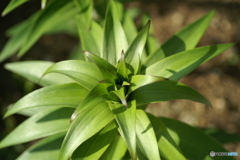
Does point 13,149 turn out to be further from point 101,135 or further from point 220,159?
point 220,159

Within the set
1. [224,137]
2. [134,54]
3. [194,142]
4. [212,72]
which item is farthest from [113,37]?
[212,72]

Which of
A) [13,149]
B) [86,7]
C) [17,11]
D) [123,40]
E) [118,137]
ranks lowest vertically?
[13,149]

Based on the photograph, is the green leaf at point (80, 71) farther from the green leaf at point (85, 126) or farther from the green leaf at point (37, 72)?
the green leaf at point (37, 72)

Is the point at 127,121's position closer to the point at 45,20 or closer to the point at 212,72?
→ the point at 45,20

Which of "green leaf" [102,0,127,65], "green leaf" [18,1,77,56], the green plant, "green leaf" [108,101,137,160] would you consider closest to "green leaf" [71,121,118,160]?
the green plant

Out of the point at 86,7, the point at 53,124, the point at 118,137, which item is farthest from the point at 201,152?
the point at 86,7
